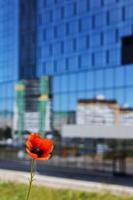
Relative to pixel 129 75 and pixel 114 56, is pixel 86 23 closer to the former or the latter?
pixel 114 56

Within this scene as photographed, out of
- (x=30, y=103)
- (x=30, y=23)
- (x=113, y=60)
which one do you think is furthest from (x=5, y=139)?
(x=113, y=60)

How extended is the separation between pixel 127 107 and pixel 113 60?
490 cm

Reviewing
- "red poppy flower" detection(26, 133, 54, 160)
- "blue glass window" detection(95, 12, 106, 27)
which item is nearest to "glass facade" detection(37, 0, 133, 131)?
"blue glass window" detection(95, 12, 106, 27)

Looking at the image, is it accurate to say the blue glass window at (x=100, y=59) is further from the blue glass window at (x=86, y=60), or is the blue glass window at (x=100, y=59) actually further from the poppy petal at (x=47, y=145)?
the poppy petal at (x=47, y=145)

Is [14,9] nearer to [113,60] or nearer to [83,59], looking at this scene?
[83,59]

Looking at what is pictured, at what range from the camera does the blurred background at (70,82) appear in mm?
48625

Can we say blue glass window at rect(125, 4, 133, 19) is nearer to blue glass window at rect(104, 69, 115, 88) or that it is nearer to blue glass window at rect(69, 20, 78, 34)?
blue glass window at rect(104, 69, 115, 88)

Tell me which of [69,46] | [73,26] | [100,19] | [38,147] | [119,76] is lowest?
[38,147]

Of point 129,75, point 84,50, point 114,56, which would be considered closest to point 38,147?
point 129,75

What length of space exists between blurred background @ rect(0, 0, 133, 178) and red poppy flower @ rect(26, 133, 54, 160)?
126 ft

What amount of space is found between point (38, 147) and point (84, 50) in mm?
51171

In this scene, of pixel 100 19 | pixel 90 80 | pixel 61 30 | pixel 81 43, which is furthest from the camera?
pixel 61 30

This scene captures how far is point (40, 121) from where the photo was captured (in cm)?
5719

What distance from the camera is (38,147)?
2.83m
